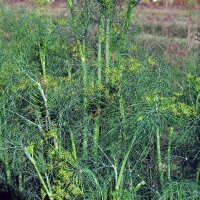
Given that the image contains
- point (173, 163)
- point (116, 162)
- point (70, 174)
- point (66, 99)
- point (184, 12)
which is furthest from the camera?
point (184, 12)

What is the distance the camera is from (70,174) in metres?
4.30

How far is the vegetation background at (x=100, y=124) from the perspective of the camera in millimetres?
4457

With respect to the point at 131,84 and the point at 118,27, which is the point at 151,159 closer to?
the point at 131,84

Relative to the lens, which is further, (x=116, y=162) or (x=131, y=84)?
(x=131, y=84)

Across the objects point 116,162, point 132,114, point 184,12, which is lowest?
point 184,12

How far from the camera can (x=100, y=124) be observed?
16.4 feet

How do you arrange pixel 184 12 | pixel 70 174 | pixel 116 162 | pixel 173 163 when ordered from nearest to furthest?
pixel 70 174 < pixel 116 162 < pixel 173 163 < pixel 184 12

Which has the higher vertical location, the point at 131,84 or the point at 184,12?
the point at 131,84

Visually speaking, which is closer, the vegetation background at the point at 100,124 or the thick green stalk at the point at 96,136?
the vegetation background at the point at 100,124

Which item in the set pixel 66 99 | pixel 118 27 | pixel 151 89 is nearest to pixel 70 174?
pixel 66 99

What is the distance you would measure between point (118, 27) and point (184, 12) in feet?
46.1

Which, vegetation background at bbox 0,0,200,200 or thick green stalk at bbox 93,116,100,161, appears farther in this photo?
thick green stalk at bbox 93,116,100,161

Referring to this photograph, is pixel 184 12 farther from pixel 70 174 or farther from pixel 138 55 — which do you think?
pixel 70 174

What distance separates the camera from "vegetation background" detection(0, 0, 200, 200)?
14.6 feet
